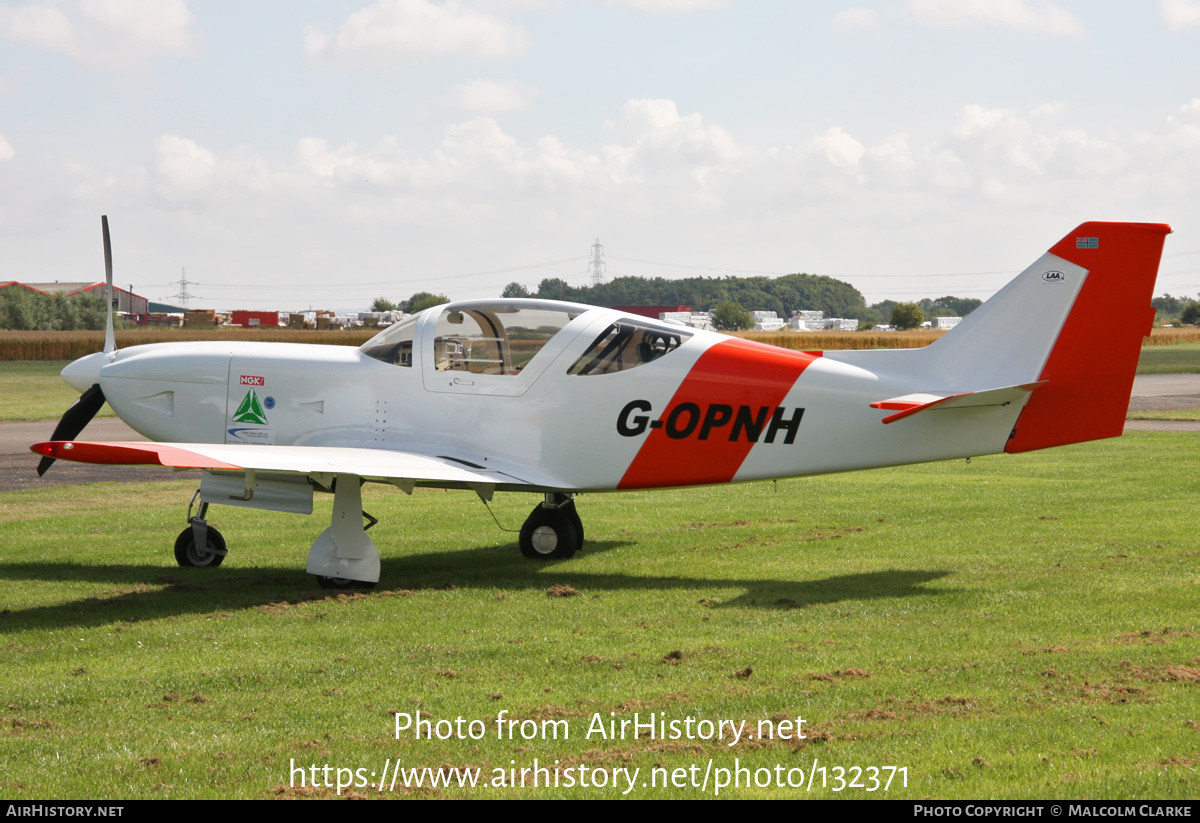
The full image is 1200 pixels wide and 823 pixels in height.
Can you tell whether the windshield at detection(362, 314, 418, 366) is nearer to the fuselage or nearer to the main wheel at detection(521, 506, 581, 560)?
the fuselage

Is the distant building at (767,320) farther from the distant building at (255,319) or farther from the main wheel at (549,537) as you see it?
the main wheel at (549,537)

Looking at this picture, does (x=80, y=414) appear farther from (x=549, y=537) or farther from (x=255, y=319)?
(x=255, y=319)

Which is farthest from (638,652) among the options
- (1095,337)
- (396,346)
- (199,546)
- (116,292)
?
(116,292)

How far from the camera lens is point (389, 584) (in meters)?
9.66

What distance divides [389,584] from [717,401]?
3.46 meters

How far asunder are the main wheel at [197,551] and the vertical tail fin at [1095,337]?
7640 millimetres

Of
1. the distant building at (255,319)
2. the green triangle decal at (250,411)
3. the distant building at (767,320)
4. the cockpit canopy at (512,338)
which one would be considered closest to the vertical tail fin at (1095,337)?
the cockpit canopy at (512,338)

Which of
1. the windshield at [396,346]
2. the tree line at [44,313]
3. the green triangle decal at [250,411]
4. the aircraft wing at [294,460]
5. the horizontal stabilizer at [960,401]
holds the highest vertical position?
the tree line at [44,313]

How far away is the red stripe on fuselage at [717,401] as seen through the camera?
9.52m

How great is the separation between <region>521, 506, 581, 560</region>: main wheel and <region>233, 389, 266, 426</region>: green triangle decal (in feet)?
9.43

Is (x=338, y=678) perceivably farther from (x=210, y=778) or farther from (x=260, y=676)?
(x=210, y=778)

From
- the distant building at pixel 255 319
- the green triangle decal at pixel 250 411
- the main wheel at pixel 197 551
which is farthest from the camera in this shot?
the distant building at pixel 255 319

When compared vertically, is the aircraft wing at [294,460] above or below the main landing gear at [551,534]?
above

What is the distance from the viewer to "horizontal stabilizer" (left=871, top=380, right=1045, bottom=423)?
29.2 ft
